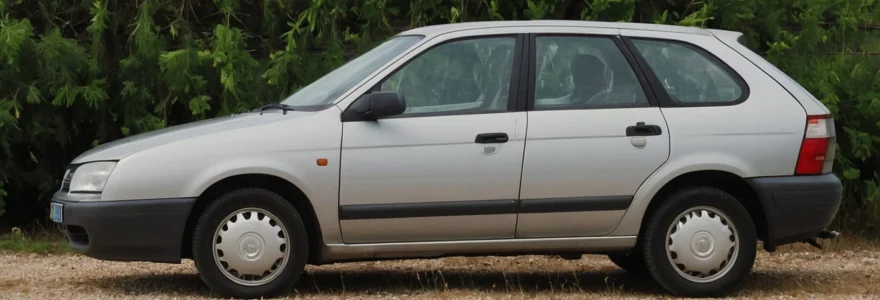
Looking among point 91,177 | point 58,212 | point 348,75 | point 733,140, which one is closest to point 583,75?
point 733,140

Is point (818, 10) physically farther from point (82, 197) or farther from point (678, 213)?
point (82, 197)

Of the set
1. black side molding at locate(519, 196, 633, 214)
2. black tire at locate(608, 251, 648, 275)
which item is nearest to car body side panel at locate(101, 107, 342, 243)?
black side molding at locate(519, 196, 633, 214)

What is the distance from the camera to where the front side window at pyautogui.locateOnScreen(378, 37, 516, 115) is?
7434 millimetres

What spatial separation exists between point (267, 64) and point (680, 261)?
424 cm

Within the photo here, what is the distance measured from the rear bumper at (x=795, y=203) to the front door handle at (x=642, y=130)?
0.61 m

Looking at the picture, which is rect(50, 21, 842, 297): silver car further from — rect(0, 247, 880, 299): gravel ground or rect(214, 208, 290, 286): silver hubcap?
rect(0, 247, 880, 299): gravel ground

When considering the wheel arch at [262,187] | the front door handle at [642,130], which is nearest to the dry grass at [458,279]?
the wheel arch at [262,187]

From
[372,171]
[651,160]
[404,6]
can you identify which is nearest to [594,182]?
[651,160]

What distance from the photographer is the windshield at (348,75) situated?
7574mm

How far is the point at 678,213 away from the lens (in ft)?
24.9

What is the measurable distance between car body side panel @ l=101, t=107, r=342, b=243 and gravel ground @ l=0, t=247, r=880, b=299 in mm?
697

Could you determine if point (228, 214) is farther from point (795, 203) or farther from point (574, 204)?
point (795, 203)

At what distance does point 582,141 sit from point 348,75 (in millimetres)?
1371

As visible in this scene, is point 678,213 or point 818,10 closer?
point 678,213
